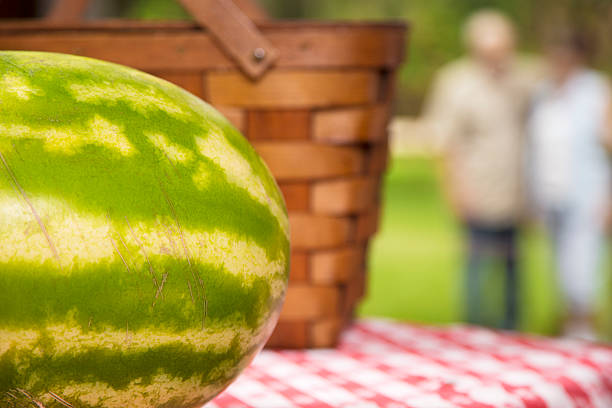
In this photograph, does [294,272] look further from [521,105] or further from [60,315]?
[521,105]

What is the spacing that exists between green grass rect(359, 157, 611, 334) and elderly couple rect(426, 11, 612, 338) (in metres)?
0.33

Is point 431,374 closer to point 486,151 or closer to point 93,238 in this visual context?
point 93,238

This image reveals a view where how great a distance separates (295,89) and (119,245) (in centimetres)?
51

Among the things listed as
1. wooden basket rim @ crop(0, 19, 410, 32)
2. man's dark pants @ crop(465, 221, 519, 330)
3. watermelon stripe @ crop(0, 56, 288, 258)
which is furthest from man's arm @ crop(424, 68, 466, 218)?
watermelon stripe @ crop(0, 56, 288, 258)

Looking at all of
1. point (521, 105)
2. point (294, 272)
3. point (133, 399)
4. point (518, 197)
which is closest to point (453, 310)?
point (518, 197)

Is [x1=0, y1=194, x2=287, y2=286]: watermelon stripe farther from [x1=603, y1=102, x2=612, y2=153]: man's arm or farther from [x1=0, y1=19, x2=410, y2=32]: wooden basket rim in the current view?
[x1=603, y1=102, x2=612, y2=153]: man's arm

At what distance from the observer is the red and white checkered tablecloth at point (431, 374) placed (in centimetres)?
91

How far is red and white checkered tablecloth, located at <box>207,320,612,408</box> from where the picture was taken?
91cm

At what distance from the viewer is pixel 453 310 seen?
5145 millimetres

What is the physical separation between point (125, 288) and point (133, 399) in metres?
0.10

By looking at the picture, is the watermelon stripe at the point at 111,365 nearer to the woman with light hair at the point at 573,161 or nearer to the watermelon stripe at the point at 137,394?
the watermelon stripe at the point at 137,394

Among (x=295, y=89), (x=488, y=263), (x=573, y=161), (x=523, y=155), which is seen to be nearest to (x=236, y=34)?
(x=295, y=89)

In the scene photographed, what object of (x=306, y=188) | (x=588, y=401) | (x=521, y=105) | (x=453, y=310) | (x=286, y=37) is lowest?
(x=453, y=310)

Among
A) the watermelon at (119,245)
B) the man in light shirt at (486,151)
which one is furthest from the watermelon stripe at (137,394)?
the man in light shirt at (486,151)
